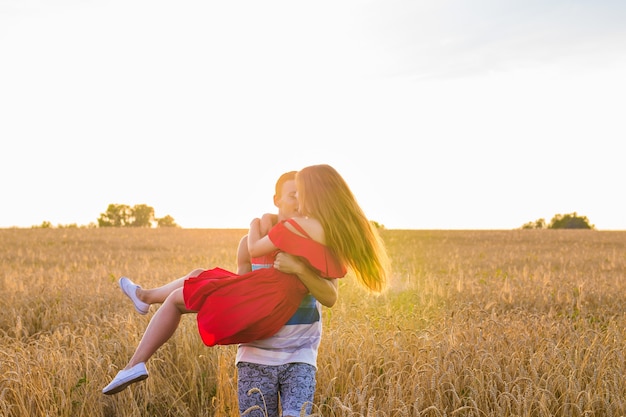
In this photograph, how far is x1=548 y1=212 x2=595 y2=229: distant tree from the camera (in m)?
61.7

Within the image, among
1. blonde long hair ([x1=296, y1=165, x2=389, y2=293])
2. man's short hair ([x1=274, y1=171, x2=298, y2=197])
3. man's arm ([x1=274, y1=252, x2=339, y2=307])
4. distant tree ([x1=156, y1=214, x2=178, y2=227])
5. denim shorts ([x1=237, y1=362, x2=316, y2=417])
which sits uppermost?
distant tree ([x1=156, y1=214, x2=178, y2=227])

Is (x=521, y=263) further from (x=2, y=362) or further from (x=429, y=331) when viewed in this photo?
(x=2, y=362)

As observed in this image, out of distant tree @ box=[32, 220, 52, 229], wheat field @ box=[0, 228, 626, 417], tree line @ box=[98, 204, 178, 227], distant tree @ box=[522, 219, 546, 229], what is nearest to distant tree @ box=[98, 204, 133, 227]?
tree line @ box=[98, 204, 178, 227]

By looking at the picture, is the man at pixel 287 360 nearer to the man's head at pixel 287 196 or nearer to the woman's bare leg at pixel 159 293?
the man's head at pixel 287 196

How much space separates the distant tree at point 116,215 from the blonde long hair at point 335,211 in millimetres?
66410

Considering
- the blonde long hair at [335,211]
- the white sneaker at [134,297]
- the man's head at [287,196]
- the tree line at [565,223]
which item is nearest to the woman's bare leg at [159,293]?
the white sneaker at [134,297]

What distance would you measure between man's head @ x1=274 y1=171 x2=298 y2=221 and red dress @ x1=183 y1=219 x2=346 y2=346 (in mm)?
300

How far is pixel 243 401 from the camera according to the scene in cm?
367

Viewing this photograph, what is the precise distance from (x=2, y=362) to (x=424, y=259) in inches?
588

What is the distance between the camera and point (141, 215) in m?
71.7

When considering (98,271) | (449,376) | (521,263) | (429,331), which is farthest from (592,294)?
(98,271)

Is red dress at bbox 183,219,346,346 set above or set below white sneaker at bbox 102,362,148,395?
above

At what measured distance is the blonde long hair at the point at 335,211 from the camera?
11.5ft

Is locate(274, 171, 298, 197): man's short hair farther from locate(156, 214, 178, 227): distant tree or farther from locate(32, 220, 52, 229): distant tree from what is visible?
locate(156, 214, 178, 227): distant tree
